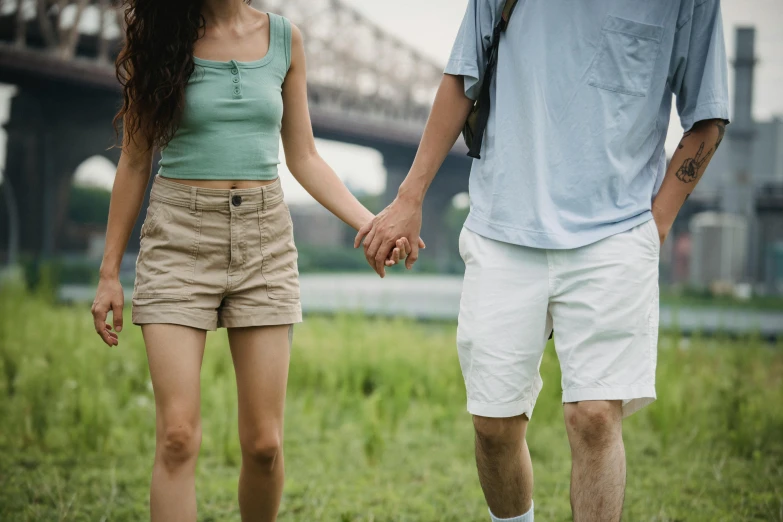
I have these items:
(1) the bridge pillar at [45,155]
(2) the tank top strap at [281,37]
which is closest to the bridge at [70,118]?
(1) the bridge pillar at [45,155]

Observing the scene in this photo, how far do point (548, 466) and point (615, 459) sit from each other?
6.23ft

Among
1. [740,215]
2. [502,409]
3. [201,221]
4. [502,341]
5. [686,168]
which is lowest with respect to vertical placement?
[740,215]

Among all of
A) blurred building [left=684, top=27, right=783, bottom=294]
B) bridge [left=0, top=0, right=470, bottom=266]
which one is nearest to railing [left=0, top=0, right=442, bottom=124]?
bridge [left=0, top=0, right=470, bottom=266]

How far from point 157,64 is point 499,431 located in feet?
3.82

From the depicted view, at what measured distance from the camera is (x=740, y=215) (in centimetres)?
2194

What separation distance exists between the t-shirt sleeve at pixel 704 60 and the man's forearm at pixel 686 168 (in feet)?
0.19

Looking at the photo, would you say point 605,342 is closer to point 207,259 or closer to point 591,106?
point 591,106

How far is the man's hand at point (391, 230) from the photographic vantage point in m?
2.03

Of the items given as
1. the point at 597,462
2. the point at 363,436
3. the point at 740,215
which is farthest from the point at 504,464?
the point at 740,215

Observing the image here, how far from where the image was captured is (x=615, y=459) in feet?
5.70

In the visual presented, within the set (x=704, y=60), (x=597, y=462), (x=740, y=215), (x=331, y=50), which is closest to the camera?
(x=597, y=462)

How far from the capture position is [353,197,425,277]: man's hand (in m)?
2.03

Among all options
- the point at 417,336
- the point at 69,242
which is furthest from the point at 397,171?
the point at 417,336

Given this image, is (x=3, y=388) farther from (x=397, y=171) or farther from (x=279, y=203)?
(x=397, y=171)
